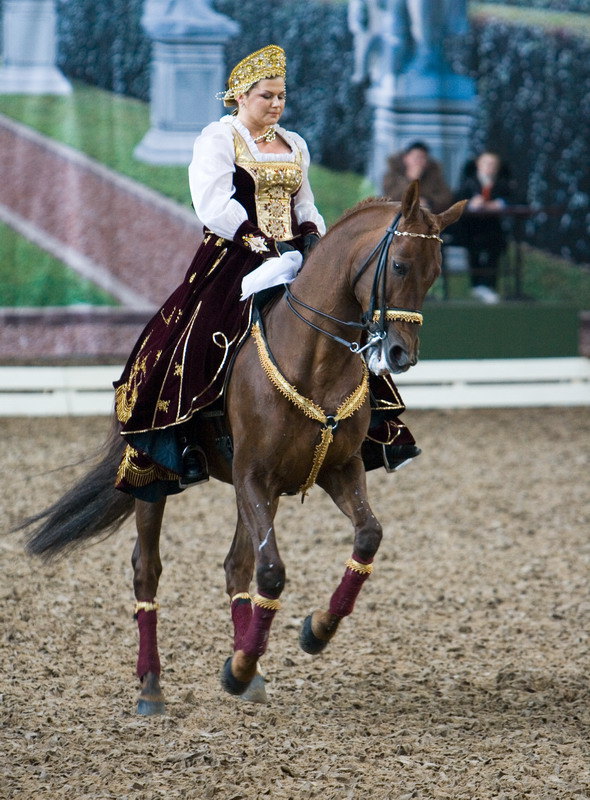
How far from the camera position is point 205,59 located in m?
9.72

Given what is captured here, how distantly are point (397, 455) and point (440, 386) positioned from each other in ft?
20.8

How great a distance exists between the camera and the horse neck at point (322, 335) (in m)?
3.53

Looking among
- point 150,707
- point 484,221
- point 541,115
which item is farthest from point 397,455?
point 541,115

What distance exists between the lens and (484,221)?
392 inches

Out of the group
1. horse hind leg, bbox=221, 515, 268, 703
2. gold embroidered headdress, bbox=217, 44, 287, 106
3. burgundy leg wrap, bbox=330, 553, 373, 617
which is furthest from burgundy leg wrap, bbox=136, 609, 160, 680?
gold embroidered headdress, bbox=217, 44, 287, 106

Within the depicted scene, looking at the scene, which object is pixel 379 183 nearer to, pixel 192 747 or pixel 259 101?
pixel 259 101

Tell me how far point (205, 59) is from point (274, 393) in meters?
6.81

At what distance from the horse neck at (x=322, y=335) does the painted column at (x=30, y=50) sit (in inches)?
279

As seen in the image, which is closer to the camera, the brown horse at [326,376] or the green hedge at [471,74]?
the brown horse at [326,376]

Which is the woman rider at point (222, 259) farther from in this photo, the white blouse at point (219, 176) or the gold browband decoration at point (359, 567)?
the gold browband decoration at point (359, 567)

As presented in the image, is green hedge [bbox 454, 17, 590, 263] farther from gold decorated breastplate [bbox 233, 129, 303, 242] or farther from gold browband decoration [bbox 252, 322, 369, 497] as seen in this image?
gold browband decoration [bbox 252, 322, 369, 497]

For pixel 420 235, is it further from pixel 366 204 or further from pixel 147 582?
pixel 147 582

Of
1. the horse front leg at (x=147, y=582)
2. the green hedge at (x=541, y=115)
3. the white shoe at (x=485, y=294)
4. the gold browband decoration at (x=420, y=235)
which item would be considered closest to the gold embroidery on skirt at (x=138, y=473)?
the horse front leg at (x=147, y=582)

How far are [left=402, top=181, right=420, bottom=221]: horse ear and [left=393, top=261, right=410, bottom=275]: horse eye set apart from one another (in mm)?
140
